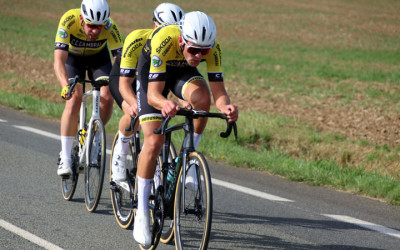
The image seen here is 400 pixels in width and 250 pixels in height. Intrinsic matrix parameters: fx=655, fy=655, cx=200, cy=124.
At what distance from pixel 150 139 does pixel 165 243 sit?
Answer: 3.18 ft

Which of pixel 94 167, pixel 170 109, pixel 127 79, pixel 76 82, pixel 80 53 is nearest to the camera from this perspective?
pixel 170 109

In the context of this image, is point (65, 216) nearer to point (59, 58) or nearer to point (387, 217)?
point (59, 58)

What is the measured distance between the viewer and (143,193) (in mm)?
5457

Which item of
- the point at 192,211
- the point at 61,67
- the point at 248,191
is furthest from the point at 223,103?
the point at 248,191

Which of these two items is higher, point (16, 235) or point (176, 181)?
point (176, 181)

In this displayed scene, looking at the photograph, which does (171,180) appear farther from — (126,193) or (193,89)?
(126,193)

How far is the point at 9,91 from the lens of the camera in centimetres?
1566

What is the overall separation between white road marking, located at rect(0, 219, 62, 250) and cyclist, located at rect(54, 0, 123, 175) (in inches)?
46.7

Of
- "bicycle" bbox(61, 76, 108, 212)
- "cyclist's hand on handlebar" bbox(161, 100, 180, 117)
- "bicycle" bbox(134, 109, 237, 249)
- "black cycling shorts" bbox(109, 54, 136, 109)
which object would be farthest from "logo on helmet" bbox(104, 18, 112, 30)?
"cyclist's hand on handlebar" bbox(161, 100, 180, 117)

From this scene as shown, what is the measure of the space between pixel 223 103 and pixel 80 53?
283 centimetres

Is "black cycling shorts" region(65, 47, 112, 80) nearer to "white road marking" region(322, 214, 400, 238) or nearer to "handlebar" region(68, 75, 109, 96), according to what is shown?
"handlebar" region(68, 75, 109, 96)

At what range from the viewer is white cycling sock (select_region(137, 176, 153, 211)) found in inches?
214

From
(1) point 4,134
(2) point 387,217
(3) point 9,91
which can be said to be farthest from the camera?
(3) point 9,91

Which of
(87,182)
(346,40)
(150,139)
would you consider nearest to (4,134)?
(87,182)
